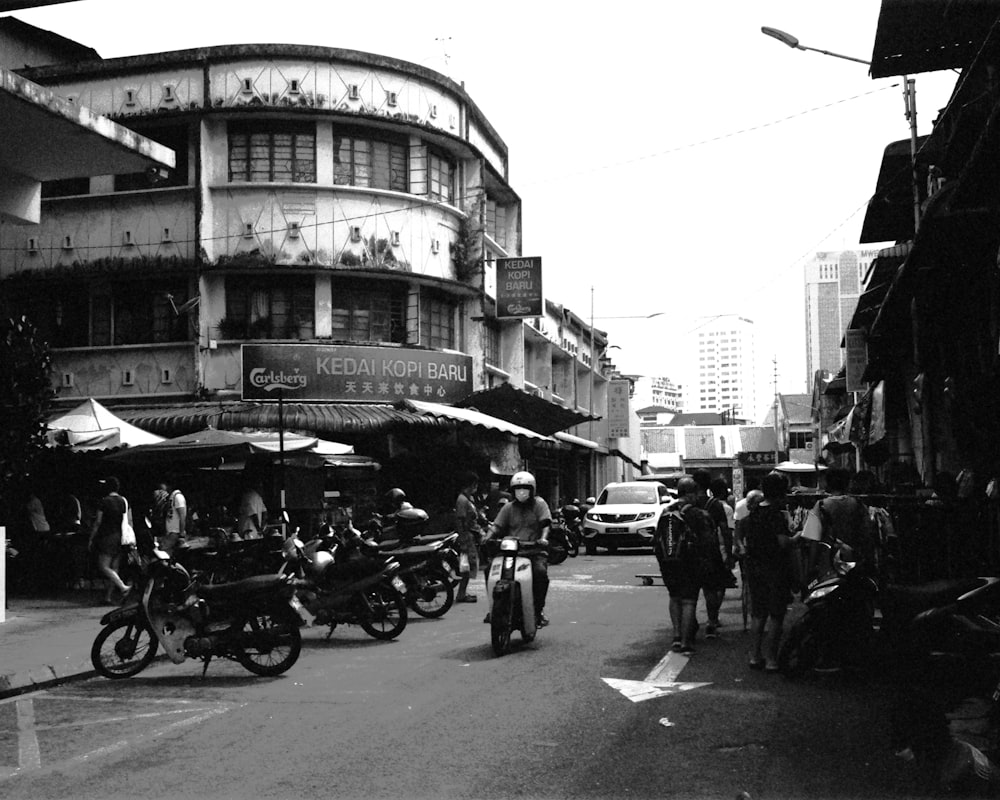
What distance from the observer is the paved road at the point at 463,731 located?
571 cm

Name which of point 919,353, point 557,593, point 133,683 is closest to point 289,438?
point 557,593

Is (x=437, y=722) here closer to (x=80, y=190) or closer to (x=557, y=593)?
(x=557, y=593)

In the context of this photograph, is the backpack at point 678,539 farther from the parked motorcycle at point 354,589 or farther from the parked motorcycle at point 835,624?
the parked motorcycle at point 354,589

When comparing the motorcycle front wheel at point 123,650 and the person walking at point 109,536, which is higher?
the person walking at point 109,536

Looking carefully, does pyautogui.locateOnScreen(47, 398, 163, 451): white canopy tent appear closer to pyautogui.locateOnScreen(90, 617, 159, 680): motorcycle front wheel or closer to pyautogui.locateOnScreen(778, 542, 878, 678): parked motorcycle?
pyautogui.locateOnScreen(90, 617, 159, 680): motorcycle front wheel

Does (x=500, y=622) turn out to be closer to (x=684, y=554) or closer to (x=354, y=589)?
(x=684, y=554)

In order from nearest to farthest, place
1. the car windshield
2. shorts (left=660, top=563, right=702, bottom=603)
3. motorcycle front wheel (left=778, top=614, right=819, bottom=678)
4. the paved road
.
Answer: the paved road, motorcycle front wheel (left=778, top=614, right=819, bottom=678), shorts (left=660, top=563, right=702, bottom=603), the car windshield

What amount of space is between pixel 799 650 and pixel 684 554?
1.66 m

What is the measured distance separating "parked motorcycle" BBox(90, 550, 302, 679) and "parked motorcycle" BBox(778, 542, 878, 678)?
13.4 feet

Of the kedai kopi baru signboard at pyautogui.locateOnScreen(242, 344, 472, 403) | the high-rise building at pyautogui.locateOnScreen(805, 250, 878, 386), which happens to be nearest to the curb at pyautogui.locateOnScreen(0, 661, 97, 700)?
the kedai kopi baru signboard at pyautogui.locateOnScreen(242, 344, 472, 403)

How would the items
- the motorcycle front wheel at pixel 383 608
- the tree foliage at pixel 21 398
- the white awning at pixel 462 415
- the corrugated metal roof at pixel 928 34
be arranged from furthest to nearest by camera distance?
the white awning at pixel 462 415 < the tree foliage at pixel 21 398 < the corrugated metal roof at pixel 928 34 < the motorcycle front wheel at pixel 383 608

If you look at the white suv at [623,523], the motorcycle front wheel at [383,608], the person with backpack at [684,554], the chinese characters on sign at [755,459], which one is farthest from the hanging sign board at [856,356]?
the chinese characters on sign at [755,459]

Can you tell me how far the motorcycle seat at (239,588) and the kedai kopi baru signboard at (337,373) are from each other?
46.0ft

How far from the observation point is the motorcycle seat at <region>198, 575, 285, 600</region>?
9.49 m
